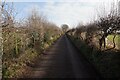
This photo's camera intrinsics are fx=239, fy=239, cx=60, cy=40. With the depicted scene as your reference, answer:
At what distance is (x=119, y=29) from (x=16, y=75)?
31.8 ft

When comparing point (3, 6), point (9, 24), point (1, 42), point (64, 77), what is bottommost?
point (64, 77)

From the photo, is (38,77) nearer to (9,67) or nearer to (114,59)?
A: (9,67)

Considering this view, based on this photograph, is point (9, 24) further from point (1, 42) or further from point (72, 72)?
point (72, 72)

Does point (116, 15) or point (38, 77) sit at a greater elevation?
point (116, 15)

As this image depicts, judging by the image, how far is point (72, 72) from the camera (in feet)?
51.5

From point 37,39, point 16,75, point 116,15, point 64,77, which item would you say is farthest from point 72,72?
point 37,39

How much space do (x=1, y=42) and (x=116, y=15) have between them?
10.5 meters

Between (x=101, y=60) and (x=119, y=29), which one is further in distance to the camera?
(x=119, y=29)

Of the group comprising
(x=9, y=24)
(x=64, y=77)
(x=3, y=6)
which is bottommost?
(x=64, y=77)

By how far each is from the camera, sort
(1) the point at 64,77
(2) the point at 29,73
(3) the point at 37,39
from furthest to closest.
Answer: (3) the point at 37,39, (2) the point at 29,73, (1) the point at 64,77

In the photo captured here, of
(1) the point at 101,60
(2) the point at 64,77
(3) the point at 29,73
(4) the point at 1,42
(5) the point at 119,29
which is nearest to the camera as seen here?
(4) the point at 1,42

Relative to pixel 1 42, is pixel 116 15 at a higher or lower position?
higher

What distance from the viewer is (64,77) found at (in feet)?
46.0

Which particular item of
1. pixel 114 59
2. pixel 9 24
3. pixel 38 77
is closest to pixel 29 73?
pixel 38 77
